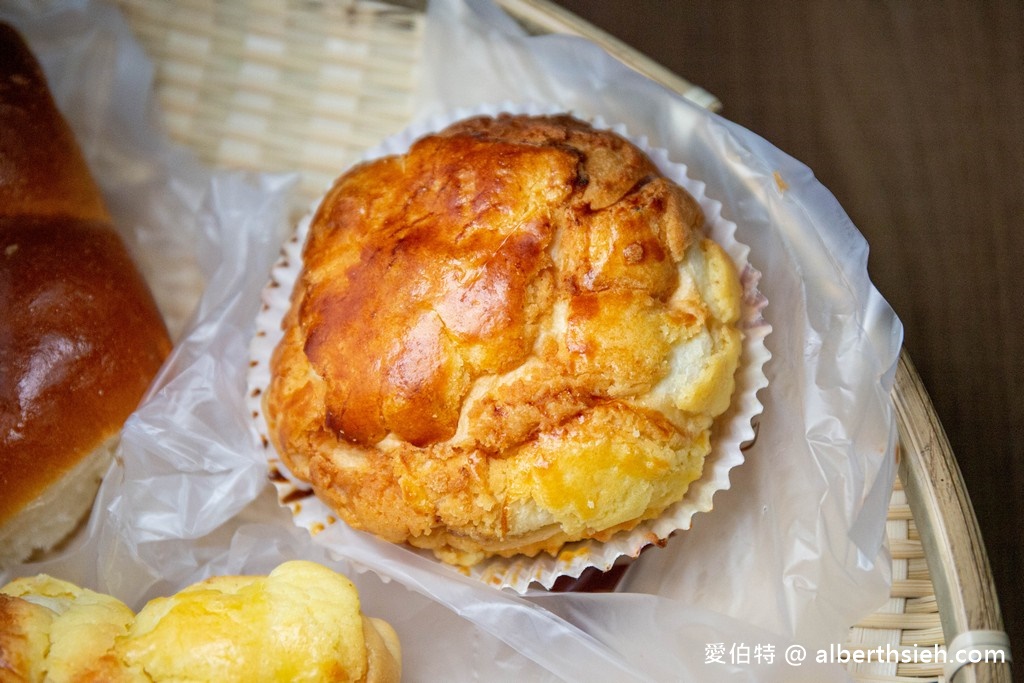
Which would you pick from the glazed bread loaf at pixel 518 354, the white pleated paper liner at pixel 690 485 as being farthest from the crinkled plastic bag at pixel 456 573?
the glazed bread loaf at pixel 518 354

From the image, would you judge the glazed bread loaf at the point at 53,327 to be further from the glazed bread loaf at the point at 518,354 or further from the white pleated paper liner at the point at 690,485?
the glazed bread loaf at the point at 518,354

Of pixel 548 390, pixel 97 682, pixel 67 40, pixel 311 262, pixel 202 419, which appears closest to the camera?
pixel 97 682

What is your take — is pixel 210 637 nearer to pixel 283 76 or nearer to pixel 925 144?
pixel 283 76

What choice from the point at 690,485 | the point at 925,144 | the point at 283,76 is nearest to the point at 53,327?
the point at 283,76

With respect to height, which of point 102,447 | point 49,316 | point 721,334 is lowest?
point 102,447

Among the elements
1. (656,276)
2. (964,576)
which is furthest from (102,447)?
(964,576)

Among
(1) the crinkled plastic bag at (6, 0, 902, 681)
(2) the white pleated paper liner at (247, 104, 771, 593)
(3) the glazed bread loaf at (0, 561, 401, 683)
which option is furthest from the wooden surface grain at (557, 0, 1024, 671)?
(3) the glazed bread loaf at (0, 561, 401, 683)

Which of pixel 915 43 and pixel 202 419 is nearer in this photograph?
pixel 202 419

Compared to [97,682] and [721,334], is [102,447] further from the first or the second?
[721,334]
